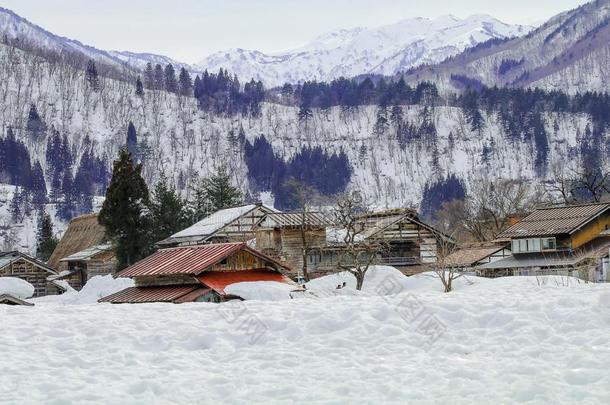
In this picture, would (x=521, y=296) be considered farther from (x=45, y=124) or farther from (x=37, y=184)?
(x=45, y=124)

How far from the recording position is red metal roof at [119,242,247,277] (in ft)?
116

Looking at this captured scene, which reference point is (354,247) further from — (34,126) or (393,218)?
(34,126)

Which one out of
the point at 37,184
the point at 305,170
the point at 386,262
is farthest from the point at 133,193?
the point at 305,170

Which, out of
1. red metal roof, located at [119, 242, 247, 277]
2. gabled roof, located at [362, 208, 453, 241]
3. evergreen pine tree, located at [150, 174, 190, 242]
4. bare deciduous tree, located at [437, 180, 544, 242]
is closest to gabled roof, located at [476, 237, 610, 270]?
gabled roof, located at [362, 208, 453, 241]

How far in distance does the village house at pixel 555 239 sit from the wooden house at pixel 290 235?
12.5 m

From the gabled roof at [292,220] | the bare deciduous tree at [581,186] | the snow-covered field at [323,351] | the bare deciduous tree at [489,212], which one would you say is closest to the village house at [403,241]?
the gabled roof at [292,220]

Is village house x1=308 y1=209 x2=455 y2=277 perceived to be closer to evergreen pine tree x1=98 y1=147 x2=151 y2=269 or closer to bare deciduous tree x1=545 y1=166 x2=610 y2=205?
bare deciduous tree x1=545 y1=166 x2=610 y2=205

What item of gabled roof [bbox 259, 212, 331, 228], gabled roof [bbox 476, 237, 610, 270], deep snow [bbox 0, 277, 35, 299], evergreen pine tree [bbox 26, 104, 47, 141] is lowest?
deep snow [bbox 0, 277, 35, 299]

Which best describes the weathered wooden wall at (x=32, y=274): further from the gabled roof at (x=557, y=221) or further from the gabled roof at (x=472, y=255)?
the gabled roof at (x=557, y=221)

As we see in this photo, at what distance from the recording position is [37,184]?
16175 cm

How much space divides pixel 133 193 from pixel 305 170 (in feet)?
411

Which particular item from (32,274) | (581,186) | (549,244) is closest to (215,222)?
(32,274)

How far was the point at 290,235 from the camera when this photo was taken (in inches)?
2453

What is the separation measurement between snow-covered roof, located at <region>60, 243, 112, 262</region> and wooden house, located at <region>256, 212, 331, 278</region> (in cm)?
2087
